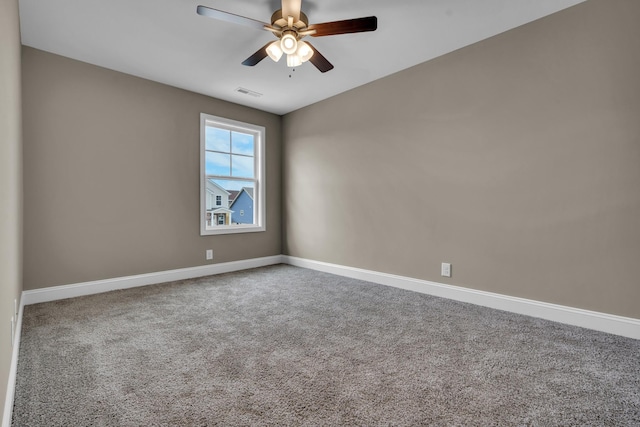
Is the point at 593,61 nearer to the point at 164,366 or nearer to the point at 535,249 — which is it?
the point at 535,249

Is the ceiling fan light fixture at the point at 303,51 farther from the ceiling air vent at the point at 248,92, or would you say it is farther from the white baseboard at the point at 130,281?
the white baseboard at the point at 130,281

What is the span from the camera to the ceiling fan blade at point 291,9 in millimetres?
2129

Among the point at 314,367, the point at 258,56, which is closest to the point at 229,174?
the point at 258,56

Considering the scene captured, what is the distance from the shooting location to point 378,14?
2488mm

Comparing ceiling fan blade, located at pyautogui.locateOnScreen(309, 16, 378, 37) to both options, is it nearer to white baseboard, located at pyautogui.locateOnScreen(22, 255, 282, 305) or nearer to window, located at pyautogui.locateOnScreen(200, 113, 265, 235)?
window, located at pyautogui.locateOnScreen(200, 113, 265, 235)

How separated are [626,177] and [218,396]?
3.02m

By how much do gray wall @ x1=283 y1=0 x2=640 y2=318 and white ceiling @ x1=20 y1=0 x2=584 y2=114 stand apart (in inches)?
11.9

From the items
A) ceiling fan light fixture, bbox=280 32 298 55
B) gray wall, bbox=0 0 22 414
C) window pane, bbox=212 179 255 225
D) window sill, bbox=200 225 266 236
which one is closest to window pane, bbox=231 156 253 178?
window pane, bbox=212 179 255 225

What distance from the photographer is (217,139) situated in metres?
4.41

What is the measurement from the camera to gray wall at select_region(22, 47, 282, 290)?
2973 mm

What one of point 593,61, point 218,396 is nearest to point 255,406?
point 218,396

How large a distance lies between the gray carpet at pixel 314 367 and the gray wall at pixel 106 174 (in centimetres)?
65

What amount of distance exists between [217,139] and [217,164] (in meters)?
0.37

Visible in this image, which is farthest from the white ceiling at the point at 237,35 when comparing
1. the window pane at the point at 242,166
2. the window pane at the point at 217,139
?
the window pane at the point at 242,166
